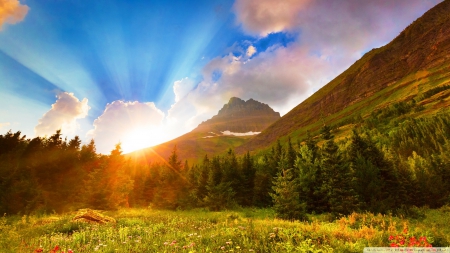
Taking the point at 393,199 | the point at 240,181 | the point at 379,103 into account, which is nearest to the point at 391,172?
the point at 393,199

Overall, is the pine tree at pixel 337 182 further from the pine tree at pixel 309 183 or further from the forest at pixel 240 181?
the pine tree at pixel 309 183

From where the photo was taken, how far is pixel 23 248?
6.98 meters

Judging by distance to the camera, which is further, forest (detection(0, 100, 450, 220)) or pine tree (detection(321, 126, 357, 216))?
forest (detection(0, 100, 450, 220))

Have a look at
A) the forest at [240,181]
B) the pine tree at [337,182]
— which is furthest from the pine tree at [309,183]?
the pine tree at [337,182]

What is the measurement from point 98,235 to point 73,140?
117 ft

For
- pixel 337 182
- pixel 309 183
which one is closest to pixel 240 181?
pixel 309 183

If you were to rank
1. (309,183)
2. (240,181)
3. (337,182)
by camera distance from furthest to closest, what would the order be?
(240,181) → (309,183) → (337,182)

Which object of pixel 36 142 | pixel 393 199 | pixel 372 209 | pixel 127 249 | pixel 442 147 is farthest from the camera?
pixel 442 147

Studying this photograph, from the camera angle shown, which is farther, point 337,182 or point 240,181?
point 240,181

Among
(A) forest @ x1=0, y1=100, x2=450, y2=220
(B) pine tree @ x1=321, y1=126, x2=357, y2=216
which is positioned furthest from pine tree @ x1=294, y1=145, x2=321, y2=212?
(B) pine tree @ x1=321, y1=126, x2=357, y2=216

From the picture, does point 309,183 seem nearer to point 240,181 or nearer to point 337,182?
point 337,182

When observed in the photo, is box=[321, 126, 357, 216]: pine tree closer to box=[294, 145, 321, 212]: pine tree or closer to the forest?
the forest

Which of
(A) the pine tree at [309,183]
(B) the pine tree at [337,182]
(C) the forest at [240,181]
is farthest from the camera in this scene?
(A) the pine tree at [309,183]

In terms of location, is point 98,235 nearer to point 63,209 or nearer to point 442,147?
point 63,209
